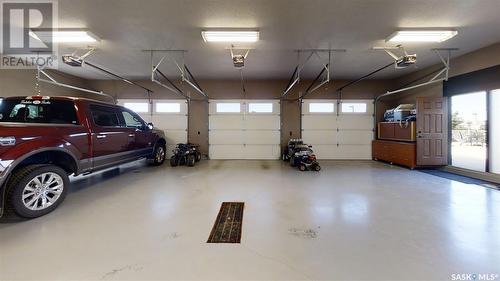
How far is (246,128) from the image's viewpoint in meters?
7.77

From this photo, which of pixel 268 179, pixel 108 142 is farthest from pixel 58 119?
pixel 268 179

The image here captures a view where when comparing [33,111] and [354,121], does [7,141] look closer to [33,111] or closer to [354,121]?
[33,111]

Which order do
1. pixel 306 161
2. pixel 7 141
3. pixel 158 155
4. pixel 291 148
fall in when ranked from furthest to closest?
1. pixel 291 148
2. pixel 158 155
3. pixel 306 161
4. pixel 7 141

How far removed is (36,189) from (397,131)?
8605 mm

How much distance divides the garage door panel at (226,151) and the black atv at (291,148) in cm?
163

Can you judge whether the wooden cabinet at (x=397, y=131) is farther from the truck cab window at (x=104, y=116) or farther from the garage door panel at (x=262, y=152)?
the truck cab window at (x=104, y=116)

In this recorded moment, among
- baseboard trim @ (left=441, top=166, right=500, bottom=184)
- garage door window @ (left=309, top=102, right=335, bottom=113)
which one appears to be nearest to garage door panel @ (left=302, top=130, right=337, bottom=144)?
garage door window @ (left=309, top=102, right=335, bottom=113)

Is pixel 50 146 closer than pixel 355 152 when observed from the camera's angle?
Yes

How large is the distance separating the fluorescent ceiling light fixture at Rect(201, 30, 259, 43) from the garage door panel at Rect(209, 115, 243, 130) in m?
3.84

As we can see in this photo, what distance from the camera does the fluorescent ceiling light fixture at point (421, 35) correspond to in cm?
377

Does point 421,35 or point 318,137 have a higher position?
point 421,35

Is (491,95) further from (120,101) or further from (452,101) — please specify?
(120,101)

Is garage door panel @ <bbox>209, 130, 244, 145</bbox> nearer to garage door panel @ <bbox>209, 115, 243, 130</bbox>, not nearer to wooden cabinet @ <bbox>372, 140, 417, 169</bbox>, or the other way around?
garage door panel @ <bbox>209, 115, 243, 130</bbox>

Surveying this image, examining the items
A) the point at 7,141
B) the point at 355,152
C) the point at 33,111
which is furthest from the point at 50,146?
the point at 355,152
